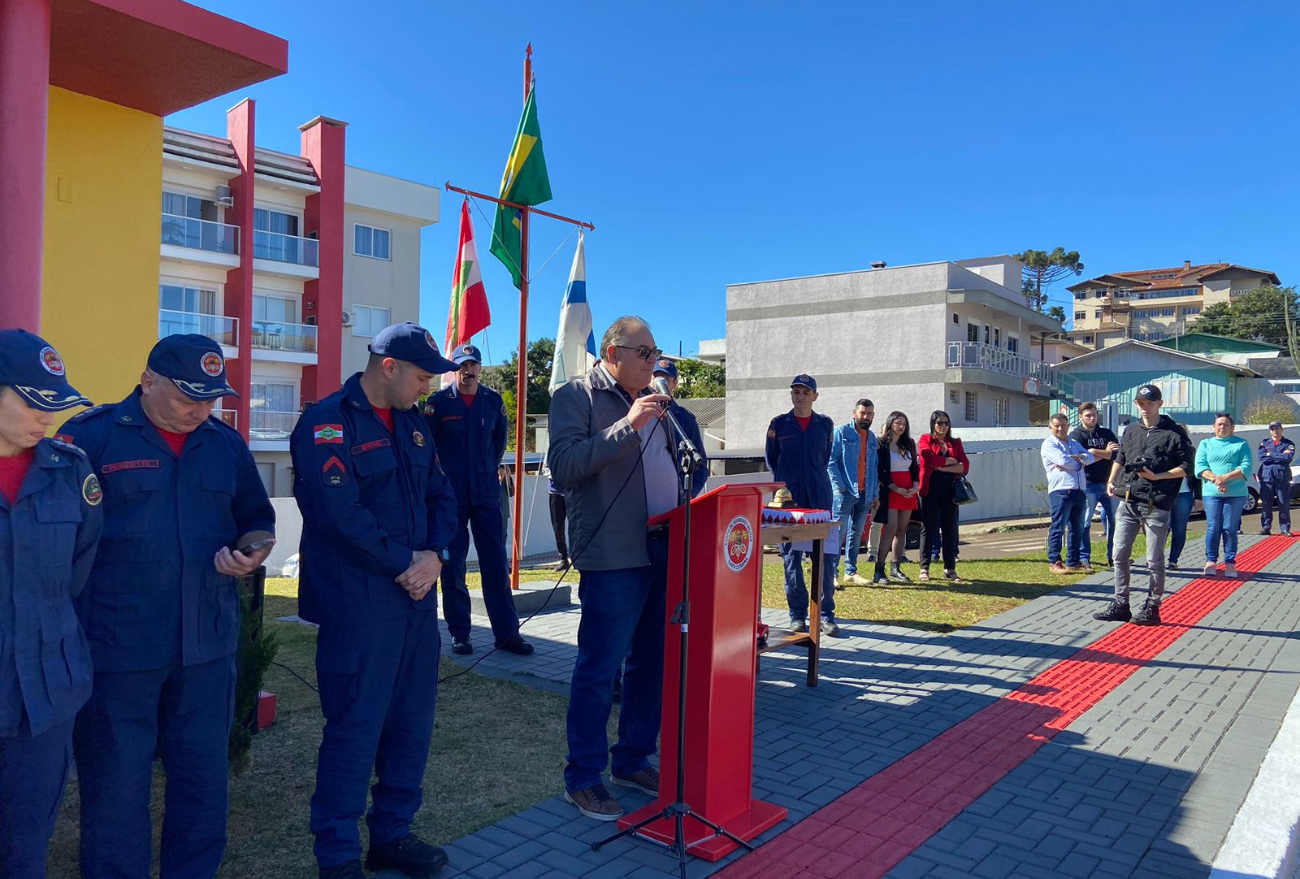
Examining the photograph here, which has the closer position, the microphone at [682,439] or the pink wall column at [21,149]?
the microphone at [682,439]

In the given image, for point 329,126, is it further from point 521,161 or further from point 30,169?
point 30,169

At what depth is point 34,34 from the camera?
4.87 meters

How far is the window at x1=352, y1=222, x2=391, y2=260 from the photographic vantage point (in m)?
37.5

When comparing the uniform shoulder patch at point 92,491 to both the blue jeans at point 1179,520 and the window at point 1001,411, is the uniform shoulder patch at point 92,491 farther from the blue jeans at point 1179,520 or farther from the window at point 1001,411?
the window at point 1001,411

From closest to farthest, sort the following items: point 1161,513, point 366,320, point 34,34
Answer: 1. point 34,34
2. point 1161,513
3. point 366,320

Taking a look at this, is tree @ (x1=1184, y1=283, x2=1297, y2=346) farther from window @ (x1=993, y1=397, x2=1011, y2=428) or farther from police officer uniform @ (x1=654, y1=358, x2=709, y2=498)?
police officer uniform @ (x1=654, y1=358, x2=709, y2=498)

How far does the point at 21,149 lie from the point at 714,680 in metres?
4.72

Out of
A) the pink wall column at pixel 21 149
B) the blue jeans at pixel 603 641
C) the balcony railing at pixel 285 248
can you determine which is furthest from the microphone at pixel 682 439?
the balcony railing at pixel 285 248

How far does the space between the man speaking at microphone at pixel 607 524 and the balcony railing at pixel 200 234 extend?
97.7 ft

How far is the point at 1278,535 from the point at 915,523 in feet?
32.6

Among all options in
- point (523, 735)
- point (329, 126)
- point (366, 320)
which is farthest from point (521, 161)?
point (366, 320)

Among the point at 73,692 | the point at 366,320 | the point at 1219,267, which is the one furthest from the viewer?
the point at 1219,267

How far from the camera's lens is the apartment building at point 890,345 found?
36531 millimetres

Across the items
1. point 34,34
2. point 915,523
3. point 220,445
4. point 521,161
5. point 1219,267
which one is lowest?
point 915,523
